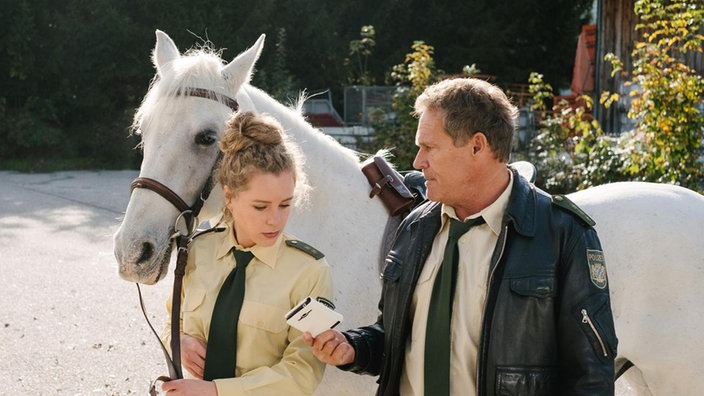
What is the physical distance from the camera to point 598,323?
197 cm

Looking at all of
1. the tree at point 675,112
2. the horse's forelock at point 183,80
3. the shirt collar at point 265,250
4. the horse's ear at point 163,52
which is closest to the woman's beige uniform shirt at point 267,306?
the shirt collar at point 265,250

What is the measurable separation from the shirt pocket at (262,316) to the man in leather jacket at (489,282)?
0.14 m

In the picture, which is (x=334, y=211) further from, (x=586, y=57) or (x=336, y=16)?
(x=336, y=16)

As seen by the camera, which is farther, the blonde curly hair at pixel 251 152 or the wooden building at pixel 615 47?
the wooden building at pixel 615 47

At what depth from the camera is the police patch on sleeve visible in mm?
1997

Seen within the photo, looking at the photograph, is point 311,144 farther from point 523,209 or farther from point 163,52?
point 523,209

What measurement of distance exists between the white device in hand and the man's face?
1.51ft

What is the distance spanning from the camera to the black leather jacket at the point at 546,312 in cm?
197

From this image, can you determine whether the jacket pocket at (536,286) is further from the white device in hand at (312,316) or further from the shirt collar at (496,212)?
the white device in hand at (312,316)

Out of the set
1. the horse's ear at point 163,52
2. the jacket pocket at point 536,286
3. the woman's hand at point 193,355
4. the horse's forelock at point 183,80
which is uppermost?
the horse's ear at point 163,52

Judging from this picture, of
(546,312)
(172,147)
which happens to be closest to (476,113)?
(546,312)

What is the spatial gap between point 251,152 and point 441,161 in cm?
54

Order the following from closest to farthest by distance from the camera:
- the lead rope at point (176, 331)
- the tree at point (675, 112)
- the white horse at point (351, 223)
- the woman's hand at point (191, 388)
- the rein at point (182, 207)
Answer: the woman's hand at point (191, 388)
the lead rope at point (176, 331)
the rein at point (182, 207)
the white horse at point (351, 223)
the tree at point (675, 112)

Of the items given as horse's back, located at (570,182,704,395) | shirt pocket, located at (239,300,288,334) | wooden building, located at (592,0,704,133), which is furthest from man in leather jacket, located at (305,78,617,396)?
wooden building, located at (592,0,704,133)
